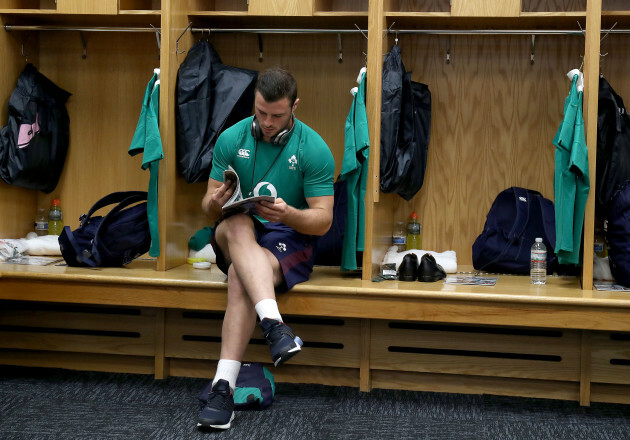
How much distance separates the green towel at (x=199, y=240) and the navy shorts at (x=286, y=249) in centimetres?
65

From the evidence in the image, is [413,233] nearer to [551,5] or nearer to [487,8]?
[487,8]

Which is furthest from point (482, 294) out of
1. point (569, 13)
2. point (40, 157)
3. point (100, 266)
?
point (40, 157)

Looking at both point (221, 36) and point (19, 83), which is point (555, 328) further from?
point (19, 83)

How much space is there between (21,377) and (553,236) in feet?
7.87

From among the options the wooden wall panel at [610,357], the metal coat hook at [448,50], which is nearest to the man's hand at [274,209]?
the wooden wall panel at [610,357]

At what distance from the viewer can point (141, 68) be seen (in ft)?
13.5

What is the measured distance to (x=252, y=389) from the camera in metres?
2.98

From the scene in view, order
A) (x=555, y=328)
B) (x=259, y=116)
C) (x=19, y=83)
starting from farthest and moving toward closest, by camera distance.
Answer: (x=19, y=83), (x=555, y=328), (x=259, y=116)

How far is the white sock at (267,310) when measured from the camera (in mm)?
2781

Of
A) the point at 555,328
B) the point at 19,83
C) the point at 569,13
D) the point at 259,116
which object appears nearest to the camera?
the point at 259,116

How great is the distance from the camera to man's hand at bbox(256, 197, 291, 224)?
287 centimetres

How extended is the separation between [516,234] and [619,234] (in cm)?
54

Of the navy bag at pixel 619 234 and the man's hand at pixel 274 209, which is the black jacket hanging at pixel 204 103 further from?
the navy bag at pixel 619 234

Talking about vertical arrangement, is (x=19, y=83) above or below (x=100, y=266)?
above
